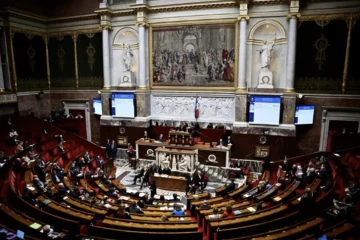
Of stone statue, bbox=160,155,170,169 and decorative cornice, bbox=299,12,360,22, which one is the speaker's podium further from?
decorative cornice, bbox=299,12,360,22

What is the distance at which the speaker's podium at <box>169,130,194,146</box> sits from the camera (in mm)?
15773

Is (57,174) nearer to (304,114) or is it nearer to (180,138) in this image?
(180,138)

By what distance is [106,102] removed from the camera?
18875 mm

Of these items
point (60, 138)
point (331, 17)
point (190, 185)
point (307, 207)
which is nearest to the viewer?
point (307, 207)

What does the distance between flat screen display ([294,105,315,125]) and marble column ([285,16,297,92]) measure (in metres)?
1.25

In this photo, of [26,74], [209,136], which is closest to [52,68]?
[26,74]

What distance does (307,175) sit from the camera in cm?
1071

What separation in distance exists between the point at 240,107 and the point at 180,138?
4218 millimetres

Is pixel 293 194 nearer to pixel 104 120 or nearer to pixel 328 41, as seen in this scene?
pixel 328 41

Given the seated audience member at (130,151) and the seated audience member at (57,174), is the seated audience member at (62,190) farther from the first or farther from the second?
the seated audience member at (130,151)

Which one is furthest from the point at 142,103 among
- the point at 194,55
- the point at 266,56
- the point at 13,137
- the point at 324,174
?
the point at 324,174

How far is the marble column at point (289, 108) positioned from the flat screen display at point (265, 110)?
1.44 feet

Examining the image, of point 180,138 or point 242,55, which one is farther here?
point 242,55

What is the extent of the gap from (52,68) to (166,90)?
10.2m
